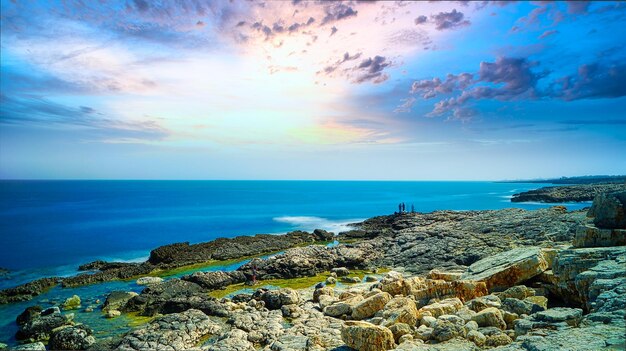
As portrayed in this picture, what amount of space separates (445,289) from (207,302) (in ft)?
49.5

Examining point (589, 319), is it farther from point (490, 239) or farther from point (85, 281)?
point (85, 281)

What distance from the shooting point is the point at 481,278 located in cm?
1792

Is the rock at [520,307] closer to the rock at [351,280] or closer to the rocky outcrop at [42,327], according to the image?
the rock at [351,280]

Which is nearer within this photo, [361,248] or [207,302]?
[207,302]

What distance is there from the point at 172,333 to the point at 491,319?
15370 mm

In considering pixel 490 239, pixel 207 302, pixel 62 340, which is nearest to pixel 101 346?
pixel 62 340

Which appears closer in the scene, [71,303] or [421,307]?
[421,307]

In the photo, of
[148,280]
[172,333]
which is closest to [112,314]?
[172,333]

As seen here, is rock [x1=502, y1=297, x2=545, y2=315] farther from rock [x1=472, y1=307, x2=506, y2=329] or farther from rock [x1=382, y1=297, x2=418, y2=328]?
rock [x1=382, y1=297, x2=418, y2=328]

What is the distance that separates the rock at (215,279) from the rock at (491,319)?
24.0 m

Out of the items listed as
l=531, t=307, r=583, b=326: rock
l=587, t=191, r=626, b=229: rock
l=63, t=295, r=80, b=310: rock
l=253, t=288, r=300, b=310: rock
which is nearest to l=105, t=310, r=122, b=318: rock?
l=63, t=295, r=80, b=310: rock

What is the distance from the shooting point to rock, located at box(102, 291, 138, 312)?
25.6m

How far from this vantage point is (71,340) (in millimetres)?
18406

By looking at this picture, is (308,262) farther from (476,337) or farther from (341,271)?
(476,337)
